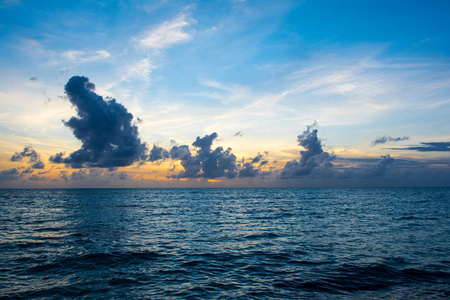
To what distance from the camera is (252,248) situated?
76.5ft

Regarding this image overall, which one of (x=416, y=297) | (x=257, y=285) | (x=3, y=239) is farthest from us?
(x=3, y=239)

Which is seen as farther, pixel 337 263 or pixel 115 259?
pixel 115 259

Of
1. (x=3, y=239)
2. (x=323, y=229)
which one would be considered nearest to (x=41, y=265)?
(x=3, y=239)

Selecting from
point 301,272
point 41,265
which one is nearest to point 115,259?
point 41,265

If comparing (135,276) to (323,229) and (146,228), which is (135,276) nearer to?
(146,228)

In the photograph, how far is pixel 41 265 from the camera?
18078 mm

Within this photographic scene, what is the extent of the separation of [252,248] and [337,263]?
731 cm

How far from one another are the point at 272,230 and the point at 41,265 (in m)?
23.5

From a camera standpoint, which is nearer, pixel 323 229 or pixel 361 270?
pixel 361 270

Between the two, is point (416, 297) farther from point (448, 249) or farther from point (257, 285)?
point (448, 249)

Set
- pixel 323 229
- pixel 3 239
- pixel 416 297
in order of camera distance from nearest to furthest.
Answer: pixel 416 297 < pixel 3 239 < pixel 323 229

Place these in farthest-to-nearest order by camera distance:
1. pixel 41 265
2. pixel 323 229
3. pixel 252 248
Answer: pixel 323 229, pixel 252 248, pixel 41 265

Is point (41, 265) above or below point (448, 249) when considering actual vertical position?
above

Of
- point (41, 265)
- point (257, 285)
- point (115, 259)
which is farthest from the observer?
point (115, 259)
